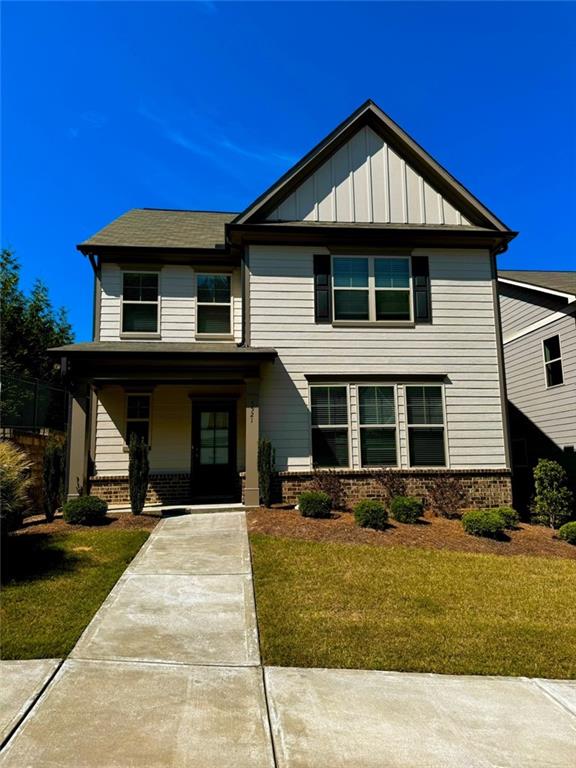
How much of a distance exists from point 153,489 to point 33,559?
18.2ft

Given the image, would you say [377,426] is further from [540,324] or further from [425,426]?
[540,324]

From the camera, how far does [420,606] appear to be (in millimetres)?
5637

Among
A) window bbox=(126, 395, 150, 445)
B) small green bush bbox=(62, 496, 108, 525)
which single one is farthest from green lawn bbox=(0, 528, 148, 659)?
window bbox=(126, 395, 150, 445)

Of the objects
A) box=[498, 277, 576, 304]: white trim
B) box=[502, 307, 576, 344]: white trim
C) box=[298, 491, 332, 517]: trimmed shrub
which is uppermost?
box=[498, 277, 576, 304]: white trim

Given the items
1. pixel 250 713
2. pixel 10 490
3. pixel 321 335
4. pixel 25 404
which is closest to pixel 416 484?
pixel 321 335

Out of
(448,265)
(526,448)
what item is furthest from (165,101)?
(526,448)

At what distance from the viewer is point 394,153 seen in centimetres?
1292

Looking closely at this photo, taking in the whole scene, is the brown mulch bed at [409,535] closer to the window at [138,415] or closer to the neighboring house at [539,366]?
the window at [138,415]

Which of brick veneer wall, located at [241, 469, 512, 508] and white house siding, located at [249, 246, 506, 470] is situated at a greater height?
white house siding, located at [249, 246, 506, 470]

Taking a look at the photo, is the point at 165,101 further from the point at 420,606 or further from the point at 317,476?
the point at 420,606

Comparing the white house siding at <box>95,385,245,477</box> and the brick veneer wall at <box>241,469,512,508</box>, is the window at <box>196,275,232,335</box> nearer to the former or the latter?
the white house siding at <box>95,385,245,477</box>

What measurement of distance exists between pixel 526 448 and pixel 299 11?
14355 millimetres

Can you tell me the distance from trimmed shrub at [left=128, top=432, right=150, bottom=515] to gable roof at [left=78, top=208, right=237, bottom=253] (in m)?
5.67

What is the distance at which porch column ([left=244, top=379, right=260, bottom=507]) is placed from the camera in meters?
10.9
